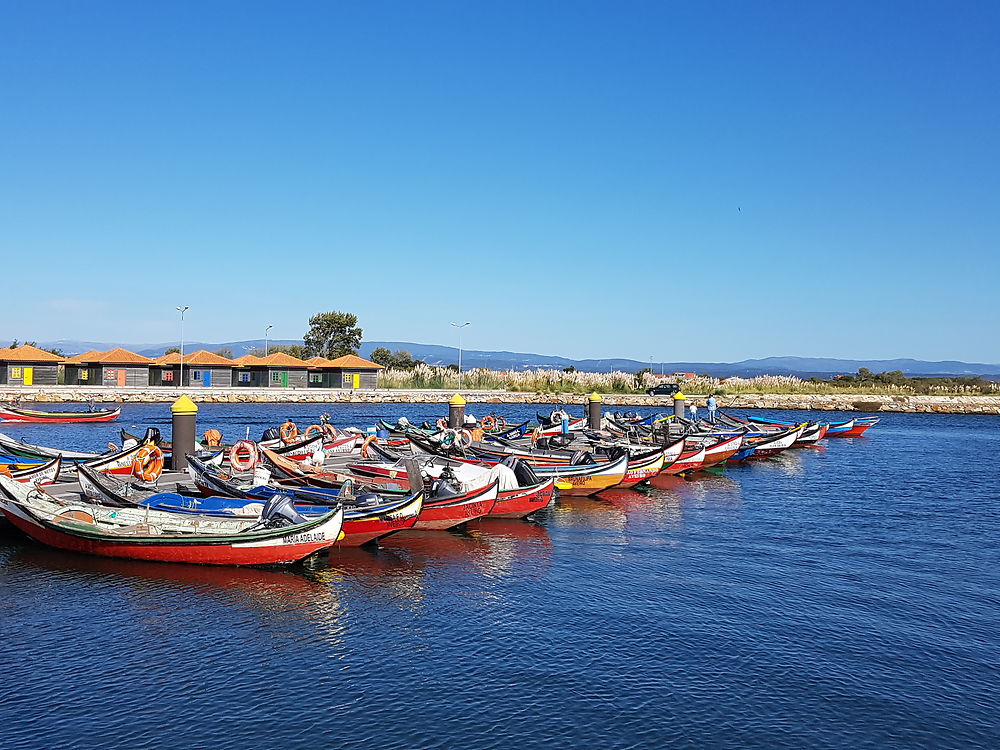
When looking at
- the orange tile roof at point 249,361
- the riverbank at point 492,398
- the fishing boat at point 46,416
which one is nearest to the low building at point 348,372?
the riverbank at point 492,398

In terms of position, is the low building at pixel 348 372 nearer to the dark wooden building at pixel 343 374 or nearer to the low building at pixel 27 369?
the dark wooden building at pixel 343 374

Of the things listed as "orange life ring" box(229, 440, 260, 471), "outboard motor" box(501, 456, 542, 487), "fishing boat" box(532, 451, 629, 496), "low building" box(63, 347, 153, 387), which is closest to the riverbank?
"low building" box(63, 347, 153, 387)

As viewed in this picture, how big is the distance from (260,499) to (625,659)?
12.8m

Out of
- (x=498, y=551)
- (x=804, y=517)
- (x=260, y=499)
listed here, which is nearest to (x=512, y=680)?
(x=498, y=551)

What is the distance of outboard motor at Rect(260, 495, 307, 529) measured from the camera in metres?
20.7

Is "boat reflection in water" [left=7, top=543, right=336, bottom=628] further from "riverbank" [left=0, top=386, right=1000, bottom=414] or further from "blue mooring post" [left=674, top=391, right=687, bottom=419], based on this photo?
"riverbank" [left=0, top=386, right=1000, bottom=414]

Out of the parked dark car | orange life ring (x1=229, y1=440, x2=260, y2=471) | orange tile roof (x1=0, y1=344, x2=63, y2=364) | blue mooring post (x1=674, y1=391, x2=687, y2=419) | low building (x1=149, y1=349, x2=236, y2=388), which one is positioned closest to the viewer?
orange life ring (x1=229, y1=440, x2=260, y2=471)

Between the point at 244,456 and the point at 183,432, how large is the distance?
2.47 metres

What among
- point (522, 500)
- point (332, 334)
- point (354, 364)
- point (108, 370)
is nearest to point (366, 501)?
point (522, 500)

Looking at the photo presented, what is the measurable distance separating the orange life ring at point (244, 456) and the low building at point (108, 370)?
6897 centimetres

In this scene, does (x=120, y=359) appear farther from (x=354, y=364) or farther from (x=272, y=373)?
(x=354, y=364)

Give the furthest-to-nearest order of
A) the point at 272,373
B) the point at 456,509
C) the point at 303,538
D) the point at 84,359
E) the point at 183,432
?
the point at 272,373, the point at 84,359, the point at 183,432, the point at 456,509, the point at 303,538

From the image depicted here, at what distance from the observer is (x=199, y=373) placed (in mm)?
98188

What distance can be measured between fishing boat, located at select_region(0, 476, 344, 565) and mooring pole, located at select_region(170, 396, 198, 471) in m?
7.45
